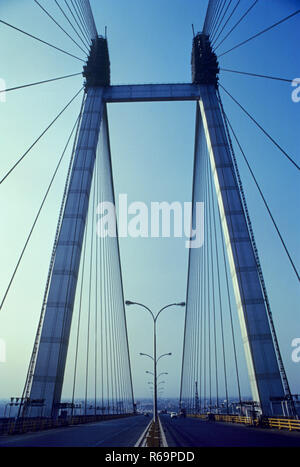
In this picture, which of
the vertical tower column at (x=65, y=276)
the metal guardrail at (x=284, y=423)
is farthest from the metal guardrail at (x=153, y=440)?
the vertical tower column at (x=65, y=276)

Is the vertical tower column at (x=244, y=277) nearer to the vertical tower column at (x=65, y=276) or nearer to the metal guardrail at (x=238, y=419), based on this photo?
the metal guardrail at (x=238, y=419)

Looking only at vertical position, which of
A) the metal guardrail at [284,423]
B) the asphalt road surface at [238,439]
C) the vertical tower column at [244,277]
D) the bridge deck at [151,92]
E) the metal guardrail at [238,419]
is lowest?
the asphalt road surface at [238,439]

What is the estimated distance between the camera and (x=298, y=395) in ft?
61.6

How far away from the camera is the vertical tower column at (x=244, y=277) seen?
1942 cm

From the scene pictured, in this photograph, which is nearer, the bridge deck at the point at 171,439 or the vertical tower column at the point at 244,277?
the bridge deck at the point at 171,439

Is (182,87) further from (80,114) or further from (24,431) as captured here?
(24,431)

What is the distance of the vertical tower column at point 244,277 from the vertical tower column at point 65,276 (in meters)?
10.4

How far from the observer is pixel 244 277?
21562 mm

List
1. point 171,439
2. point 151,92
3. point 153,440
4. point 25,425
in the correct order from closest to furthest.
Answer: point 153,440 → point 171,439 → point 25,425 → point 151,92

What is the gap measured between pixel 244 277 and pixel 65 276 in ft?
41.0

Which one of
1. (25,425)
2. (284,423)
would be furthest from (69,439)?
(284,423)

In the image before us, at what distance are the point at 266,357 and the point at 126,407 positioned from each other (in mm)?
87282

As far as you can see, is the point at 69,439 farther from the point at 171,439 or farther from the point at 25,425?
the point at 25,425
